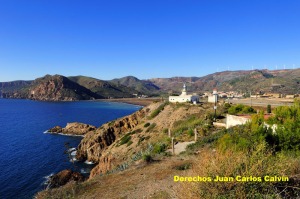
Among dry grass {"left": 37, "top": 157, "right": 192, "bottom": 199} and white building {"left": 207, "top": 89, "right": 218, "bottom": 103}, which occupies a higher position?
white building {"left": 207, "top": 89, "right": 218, "bottom": 103}

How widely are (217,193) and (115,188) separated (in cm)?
993

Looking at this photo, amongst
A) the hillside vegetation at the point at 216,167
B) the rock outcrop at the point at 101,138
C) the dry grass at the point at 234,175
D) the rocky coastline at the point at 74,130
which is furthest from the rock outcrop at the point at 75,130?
the dry grass at the point at 234,175

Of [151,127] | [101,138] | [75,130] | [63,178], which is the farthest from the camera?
[75,130]

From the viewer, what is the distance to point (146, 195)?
14.1 m

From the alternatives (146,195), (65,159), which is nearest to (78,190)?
(146,195)

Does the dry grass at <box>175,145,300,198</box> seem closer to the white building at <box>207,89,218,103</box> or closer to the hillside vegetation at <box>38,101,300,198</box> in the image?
the hillside vegetation at <box>38,101,300,198</box>

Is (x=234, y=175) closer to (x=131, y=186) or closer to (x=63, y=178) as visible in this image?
(x=131, y=186)

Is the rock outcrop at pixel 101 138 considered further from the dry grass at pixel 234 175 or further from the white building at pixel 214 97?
the dry grass at pixel 234 175

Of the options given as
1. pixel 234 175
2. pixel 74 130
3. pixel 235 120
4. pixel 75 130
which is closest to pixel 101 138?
pixel 75 130

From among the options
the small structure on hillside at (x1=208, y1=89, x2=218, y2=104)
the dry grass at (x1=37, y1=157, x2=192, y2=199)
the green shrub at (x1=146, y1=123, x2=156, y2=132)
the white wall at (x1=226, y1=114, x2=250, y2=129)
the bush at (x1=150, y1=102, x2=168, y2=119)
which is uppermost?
the small structure on hillside at (x1=208, y1=89, x2=218, y2=104)

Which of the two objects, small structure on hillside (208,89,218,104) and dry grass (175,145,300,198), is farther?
small structure on hillside (208,89,218,104)

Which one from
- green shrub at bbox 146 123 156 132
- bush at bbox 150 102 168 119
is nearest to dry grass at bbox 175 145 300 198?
green shrub at bbox 146 123 156 132

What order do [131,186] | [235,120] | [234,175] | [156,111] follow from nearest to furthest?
1. [234,175]
2. [131,186]
3. [235,120]
4. [156,111]

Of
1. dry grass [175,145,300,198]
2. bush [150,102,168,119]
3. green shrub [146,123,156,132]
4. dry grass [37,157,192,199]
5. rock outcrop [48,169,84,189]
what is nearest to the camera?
dry grass [175,145,300,198]
